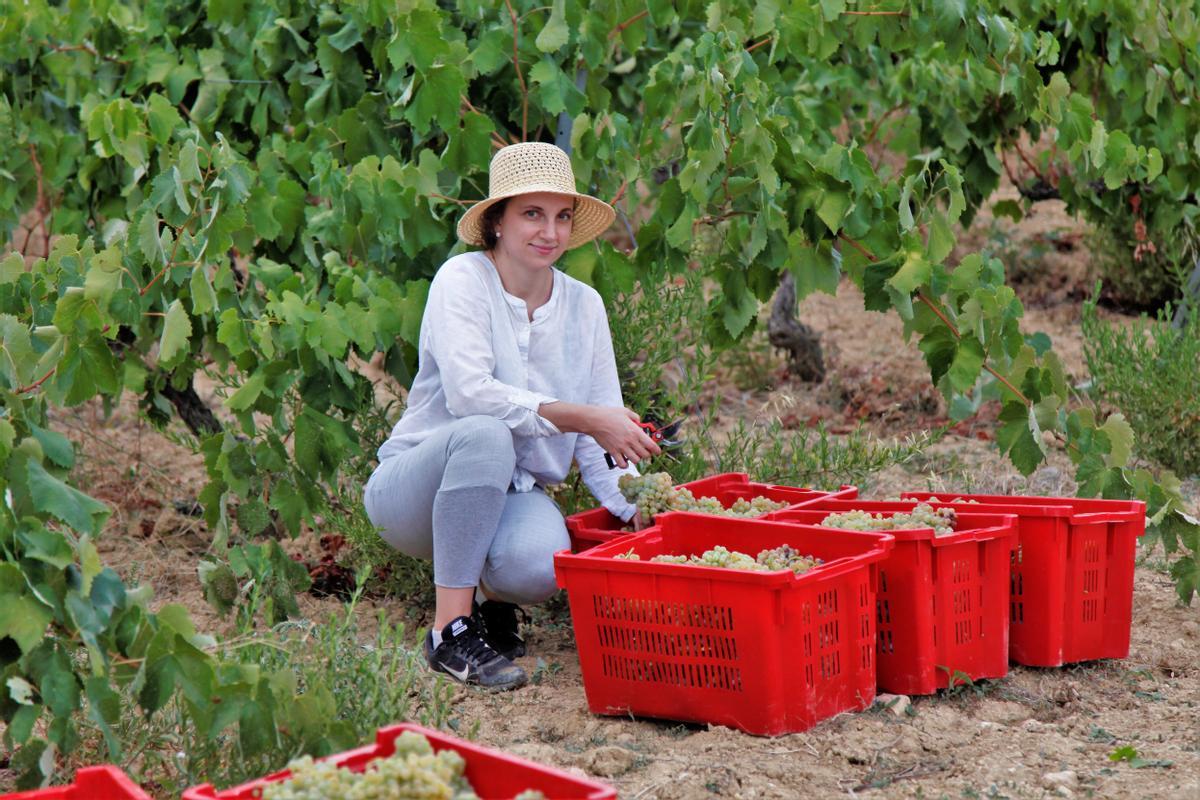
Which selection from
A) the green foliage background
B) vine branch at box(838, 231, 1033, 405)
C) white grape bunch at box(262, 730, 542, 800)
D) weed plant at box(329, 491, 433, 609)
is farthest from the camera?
weed plant at box(329, 491, 433, 609)

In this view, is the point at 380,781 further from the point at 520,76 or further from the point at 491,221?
the point at 520,76

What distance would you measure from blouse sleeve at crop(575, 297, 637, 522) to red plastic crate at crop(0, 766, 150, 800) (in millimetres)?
1598

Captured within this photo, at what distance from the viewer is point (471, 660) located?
3.16m

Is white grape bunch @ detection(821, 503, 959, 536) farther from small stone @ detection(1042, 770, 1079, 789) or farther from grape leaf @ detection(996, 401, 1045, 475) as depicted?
small stone @ detection(1042, 770, 1079, 789)

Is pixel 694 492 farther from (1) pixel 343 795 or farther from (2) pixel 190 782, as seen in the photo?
(1) pixel 343 795

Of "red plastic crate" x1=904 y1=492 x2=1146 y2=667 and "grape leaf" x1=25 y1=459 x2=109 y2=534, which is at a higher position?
"grape leaf" x1=25 y1=459 x2=109 y2=534

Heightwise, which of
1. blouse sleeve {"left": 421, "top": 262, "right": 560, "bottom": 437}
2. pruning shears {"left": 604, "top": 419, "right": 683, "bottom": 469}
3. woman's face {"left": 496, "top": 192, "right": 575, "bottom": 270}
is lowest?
pruning shears {"left": 604, "top": 419, "right": 683, "bottom": 469}

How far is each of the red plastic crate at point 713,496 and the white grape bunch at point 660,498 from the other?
81mm

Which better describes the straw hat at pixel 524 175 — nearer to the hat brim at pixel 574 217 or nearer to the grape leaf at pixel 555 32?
the hat brim at pixel 574 217

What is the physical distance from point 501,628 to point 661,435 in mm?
730

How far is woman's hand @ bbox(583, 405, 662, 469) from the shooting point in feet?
10.1

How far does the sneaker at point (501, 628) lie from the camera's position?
3.42 metres

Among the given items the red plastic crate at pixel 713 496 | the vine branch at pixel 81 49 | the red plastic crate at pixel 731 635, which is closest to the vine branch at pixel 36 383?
the red plastic crate at pixel 731 635

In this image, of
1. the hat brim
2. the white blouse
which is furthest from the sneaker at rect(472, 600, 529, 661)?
the hat brim
